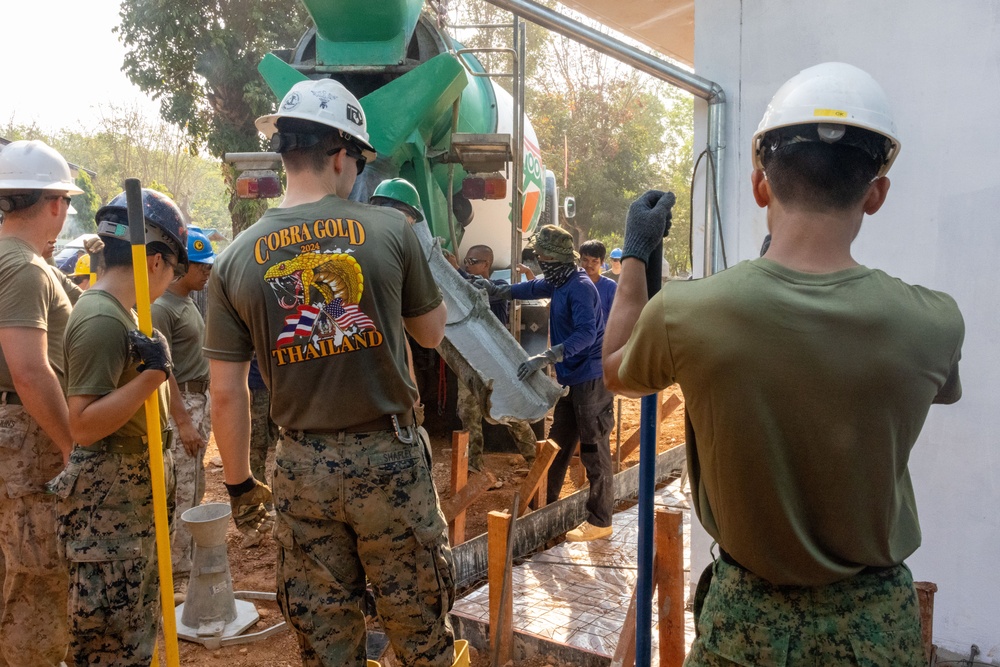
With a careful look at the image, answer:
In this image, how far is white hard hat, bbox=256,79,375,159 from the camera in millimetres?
2428

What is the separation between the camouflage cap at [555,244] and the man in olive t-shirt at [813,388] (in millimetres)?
3668

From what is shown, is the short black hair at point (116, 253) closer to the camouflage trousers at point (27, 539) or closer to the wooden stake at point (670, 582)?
the camouflage trousers at point (27, 539)

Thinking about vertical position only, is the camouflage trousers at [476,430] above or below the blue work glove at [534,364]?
below

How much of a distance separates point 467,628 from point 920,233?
A: 8.96 feet

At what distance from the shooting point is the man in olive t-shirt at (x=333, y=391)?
2348mm

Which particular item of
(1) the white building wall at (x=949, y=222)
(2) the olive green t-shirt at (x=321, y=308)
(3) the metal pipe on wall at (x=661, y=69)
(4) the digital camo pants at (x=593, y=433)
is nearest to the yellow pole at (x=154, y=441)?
(2) the olive green t-shirt at (x=321, y=308)

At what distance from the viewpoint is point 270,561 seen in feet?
17.0

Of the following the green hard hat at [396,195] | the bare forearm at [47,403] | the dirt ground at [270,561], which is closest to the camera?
the bare forearm at [47,403]

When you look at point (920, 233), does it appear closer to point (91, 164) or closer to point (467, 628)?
point (467, 628)

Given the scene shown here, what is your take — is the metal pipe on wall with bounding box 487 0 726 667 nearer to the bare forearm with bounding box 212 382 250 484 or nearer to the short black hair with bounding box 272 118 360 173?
the short black hair with bounding box 272 118 360 173

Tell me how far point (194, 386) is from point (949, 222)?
12.7 ft

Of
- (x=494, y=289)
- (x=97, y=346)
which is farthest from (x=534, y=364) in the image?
(x=97, y=346)

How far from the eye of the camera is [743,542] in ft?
5.19

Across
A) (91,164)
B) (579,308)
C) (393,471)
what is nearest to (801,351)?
(393,471)
